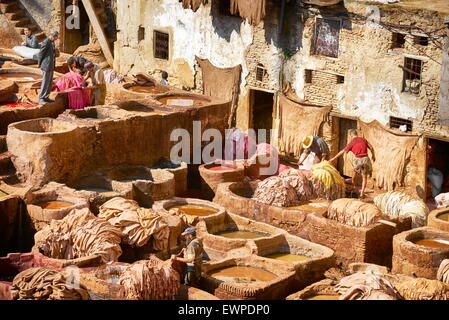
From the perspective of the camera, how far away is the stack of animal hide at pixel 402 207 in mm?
27453

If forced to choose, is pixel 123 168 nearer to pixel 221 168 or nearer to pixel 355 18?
pixel 221 168

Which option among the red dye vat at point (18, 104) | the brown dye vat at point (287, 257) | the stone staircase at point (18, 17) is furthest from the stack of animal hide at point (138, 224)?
the stone staircase at point (18, 17)

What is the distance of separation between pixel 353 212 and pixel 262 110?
366 inches

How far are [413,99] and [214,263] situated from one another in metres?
8.27

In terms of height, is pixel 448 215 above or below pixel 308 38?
below

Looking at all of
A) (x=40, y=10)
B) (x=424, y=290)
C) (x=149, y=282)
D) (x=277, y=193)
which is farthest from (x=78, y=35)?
(x=424, y=290)

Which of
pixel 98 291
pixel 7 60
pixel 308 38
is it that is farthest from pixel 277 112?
pixel 98 291

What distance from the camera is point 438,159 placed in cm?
3139

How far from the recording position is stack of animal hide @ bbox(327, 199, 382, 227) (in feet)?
87.0

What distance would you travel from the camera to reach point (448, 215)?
27188mm

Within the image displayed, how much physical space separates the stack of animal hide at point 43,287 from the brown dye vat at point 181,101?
9546 mm

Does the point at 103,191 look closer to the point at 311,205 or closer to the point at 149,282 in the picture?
the point at 311,205
